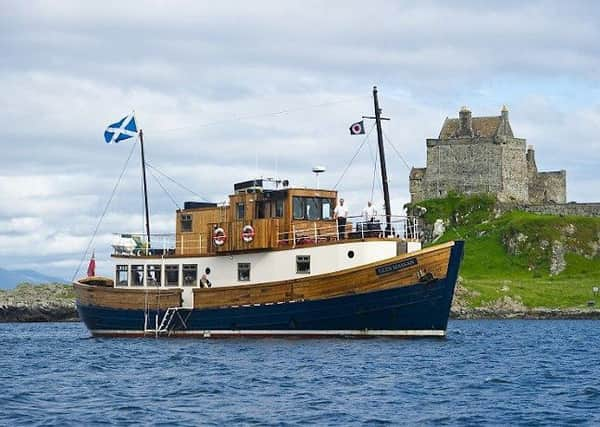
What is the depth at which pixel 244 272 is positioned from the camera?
53.6 metres

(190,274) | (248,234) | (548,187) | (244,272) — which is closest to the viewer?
(248,234)

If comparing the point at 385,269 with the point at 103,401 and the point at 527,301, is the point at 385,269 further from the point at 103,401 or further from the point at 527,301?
Answer: the point at 527,301

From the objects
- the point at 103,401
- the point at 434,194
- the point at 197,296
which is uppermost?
the point at 434,194

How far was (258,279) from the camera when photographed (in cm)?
5278

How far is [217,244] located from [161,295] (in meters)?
3.64

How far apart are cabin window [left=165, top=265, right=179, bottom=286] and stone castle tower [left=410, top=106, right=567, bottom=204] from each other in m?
78.0

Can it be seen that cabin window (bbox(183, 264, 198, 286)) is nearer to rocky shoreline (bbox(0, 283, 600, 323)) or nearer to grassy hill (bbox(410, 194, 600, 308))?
rocky shoreline (bbox(0, 283, 600, 323))

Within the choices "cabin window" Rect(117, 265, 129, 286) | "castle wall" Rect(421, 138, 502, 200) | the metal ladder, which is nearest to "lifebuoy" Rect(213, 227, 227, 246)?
the metal ladder

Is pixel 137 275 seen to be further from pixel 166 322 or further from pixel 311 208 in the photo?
Answer: pixel 311 208

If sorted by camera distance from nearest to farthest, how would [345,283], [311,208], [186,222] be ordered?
[345,283] < [311,208] < [186,222]

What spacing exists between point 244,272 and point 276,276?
215cm

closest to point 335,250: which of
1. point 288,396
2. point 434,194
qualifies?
point 288,396

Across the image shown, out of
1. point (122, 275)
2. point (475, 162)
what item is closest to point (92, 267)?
point (122, 275)

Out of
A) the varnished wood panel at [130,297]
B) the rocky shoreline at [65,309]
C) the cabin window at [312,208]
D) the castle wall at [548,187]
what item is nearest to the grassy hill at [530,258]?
the rocky shoreline at [65,309]
